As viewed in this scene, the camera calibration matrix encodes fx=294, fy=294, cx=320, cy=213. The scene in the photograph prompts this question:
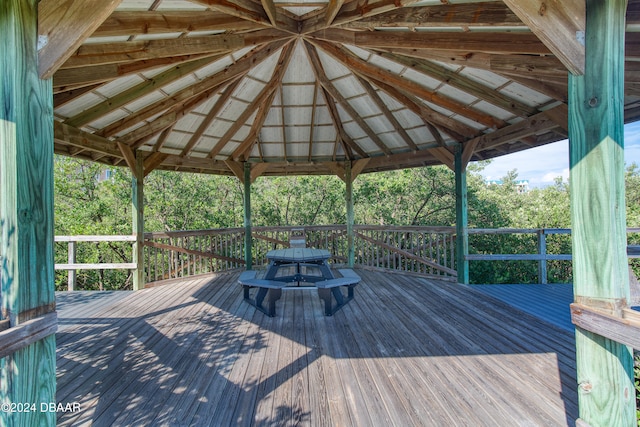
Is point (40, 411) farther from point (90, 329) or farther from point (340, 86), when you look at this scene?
point (340, 86)

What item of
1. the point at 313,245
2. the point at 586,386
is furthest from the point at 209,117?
the point at 586,386

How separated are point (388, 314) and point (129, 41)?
4476 mm

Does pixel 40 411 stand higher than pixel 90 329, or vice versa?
pixel 40 411

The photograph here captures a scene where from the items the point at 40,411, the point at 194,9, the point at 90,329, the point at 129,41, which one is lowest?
the point at 90,329

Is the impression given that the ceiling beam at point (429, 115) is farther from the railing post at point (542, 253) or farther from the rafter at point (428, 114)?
the railing post at point (542, 253)

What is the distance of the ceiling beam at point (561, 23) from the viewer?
1500 millimetres

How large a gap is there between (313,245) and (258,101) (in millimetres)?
4247

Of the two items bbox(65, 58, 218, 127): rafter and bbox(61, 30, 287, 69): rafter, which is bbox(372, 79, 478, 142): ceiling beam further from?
bbox(65, 58, 218, 127): rafter

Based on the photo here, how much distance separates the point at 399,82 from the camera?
13.9 ft

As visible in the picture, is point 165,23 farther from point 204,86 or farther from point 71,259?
point 71,259

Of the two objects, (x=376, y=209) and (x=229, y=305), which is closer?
(x=229, y=305)

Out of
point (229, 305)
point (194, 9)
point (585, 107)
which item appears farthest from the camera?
point (229, 305)

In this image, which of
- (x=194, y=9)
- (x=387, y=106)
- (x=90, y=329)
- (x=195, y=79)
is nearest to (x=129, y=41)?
(x=194, y=9)

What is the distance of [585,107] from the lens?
60.0 inches
